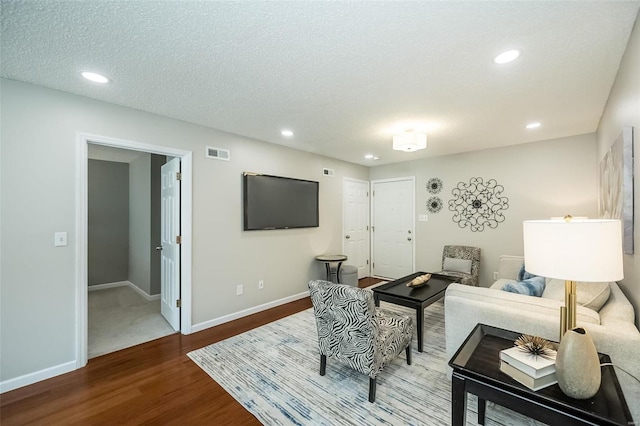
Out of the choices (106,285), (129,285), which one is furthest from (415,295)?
(106,285)

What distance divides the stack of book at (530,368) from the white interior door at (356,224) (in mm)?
4063

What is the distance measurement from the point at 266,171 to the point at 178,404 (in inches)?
113

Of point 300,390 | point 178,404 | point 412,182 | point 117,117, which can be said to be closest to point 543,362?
point 300,390

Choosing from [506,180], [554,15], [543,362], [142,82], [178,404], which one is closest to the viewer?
[543,362]

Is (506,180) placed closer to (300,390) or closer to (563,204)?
(563,204)

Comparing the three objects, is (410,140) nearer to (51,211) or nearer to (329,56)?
(329,56)

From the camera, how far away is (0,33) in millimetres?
1636

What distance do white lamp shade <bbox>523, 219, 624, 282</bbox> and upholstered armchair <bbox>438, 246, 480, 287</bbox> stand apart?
305cm

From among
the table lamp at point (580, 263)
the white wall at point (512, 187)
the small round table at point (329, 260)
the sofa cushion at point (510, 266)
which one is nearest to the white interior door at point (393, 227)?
the white wall at point (512, 187)

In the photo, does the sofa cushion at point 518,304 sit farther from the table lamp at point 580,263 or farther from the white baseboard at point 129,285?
the white baseboard at point 129,285

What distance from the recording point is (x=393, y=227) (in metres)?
5.65

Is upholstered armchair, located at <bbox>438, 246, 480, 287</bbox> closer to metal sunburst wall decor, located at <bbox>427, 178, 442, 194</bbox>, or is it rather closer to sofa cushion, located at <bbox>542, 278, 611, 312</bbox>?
metal sunburst wall decor, located at <bbox>427, 178, 442, 194</bbox>

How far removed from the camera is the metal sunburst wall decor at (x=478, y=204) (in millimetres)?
4383

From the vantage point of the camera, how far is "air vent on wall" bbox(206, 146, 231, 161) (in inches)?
134
